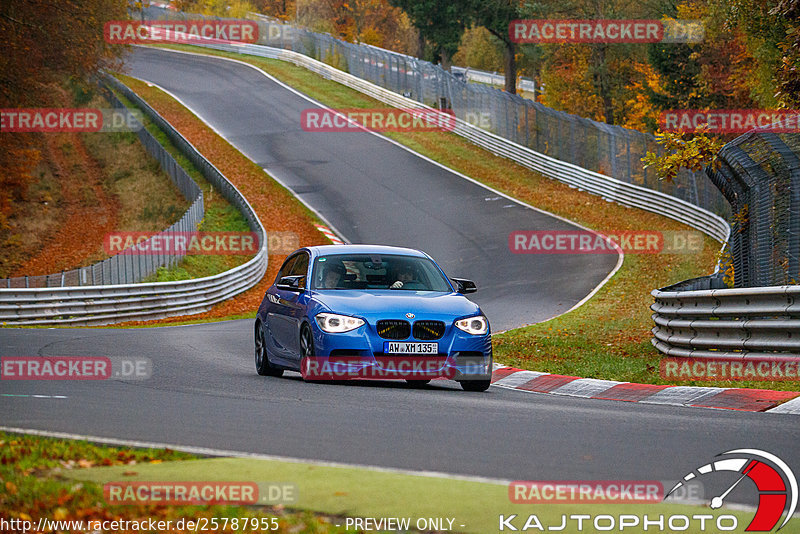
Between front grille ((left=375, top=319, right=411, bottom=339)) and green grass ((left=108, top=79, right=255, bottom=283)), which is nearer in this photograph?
front grille ((left=375, top=319, right=411, bottom=339))

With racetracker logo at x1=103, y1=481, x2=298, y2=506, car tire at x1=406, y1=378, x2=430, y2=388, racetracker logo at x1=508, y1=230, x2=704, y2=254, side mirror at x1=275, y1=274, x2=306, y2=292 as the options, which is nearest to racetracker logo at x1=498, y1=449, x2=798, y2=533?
racetracker logo at x1=103, y1=481, x2=298, y2=506

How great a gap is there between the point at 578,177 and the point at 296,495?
3954 centimetres

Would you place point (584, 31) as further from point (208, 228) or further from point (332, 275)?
point (332, 275)

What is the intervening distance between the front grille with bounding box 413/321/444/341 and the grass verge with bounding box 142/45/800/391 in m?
2.75

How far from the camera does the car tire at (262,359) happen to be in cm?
1372

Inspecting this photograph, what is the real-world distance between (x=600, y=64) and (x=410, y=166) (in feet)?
81.4

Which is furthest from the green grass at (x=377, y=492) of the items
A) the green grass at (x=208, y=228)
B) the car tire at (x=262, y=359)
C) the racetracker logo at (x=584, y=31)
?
the racetracker logo at (x=584, y=31)

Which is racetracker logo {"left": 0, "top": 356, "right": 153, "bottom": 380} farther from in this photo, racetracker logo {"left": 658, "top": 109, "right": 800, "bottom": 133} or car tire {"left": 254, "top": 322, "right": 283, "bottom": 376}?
racetracker logo {"left": 658, "top": 109, "right": 800, "bottom": 133}

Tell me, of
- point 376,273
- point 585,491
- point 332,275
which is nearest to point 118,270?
point 332,275

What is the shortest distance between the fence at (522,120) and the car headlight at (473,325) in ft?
46.4

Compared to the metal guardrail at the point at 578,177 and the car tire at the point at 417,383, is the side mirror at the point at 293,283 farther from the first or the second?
the metal guardrail at the point at 578,177

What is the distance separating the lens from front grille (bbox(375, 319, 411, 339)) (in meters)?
11.8

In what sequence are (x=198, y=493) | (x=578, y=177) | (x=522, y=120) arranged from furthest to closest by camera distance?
(x=522, y=120), (x=578, y=177), (x=198, y=493)

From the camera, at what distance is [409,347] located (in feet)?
38.6
